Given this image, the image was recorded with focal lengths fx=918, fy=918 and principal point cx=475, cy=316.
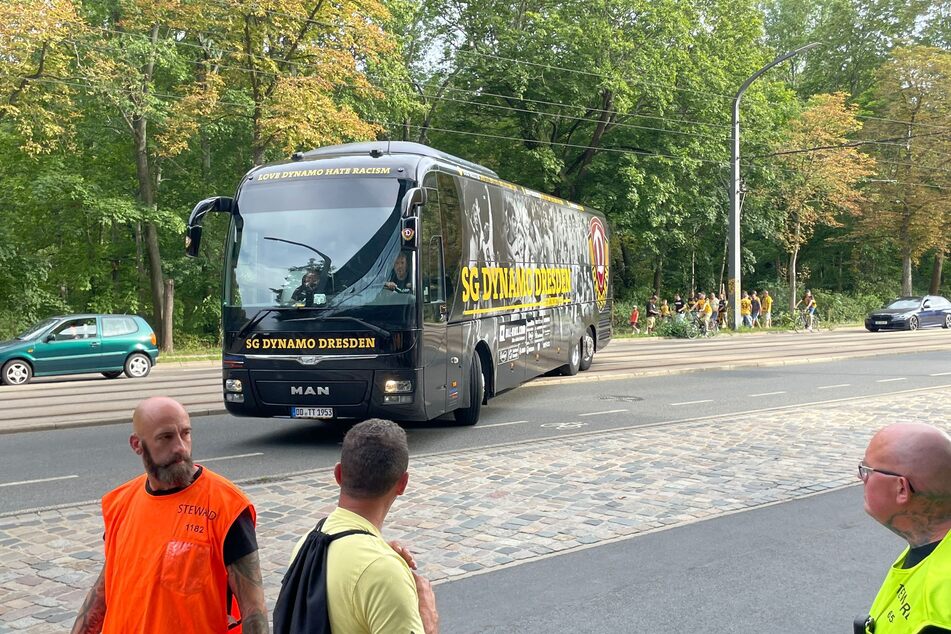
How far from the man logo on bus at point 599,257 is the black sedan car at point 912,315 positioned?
22.0 m

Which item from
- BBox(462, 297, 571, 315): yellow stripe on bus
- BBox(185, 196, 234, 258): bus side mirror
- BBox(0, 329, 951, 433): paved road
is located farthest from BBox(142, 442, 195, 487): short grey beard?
BBox(0, 329, 951, 433): paved road

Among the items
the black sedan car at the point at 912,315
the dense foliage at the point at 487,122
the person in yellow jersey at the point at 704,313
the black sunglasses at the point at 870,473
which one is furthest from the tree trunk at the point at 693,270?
the black sunglasses at the point at 870,473

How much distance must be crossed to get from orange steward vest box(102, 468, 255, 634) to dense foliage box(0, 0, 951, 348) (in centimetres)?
2221

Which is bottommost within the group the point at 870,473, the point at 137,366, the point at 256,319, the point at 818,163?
the point at 137,366

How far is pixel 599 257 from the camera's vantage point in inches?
871

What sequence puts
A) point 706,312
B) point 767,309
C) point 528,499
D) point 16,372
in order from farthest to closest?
1. point 767,309
2. point 706,312
3. point 16,372
4. point 528,499

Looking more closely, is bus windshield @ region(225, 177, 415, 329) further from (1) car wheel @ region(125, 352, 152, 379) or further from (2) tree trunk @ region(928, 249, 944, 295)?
(2) tree trunk @ region(928, 249, 944, 295)

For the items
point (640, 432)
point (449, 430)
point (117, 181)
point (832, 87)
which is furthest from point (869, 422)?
point (832, 87)

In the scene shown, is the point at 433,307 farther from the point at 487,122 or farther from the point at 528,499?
the point at 487,122

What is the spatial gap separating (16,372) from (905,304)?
36312 mm

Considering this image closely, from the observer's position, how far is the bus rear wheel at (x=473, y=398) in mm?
12961

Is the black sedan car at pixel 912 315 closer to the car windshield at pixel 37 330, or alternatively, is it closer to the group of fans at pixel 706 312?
the group of fans at pixel 706 312

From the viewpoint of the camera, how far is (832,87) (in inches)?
2270

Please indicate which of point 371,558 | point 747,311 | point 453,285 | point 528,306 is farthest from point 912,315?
point 371,558
